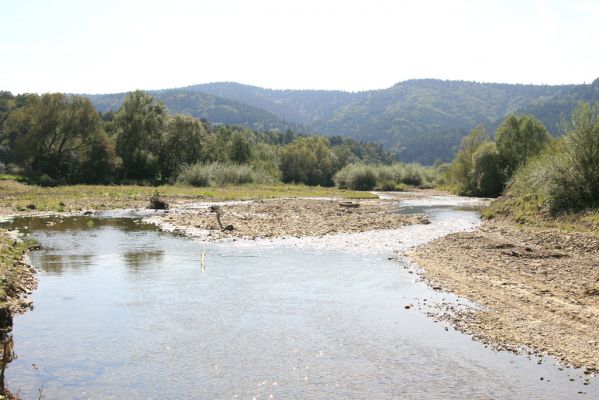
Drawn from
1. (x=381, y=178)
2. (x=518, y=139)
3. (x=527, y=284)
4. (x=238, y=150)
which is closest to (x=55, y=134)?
(x=238, y=150)

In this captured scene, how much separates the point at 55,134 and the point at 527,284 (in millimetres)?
79486

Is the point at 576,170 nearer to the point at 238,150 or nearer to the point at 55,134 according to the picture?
the point at 55,134

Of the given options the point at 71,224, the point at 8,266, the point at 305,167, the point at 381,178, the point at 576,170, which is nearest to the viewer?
the point at 8,266

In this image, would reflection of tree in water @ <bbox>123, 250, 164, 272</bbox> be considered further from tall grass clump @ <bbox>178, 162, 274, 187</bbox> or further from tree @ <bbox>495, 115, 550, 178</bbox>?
tree @ <bbox>495, 115, 550, 178</bbox>

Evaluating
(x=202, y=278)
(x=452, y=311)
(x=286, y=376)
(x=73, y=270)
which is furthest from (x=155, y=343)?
(x=73, y=270)

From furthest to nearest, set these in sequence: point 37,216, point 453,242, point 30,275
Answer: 1. point 37,216
2. point 453,242
3. point 30,275

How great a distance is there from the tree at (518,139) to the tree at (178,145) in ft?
179

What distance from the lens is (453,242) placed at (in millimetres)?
31625

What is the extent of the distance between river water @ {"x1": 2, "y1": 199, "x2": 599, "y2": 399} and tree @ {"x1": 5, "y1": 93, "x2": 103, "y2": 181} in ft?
206

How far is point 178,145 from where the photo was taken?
10006 cm

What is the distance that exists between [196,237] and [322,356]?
22.7m

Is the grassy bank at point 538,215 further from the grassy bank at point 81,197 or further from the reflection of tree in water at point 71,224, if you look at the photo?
the grassy bank at point 81,197

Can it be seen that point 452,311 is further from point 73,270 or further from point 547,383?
point 73,270

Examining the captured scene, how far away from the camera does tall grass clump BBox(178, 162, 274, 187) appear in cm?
8938
